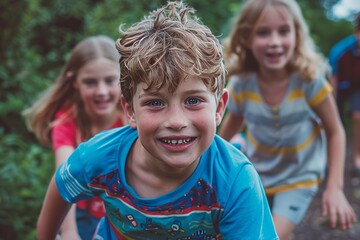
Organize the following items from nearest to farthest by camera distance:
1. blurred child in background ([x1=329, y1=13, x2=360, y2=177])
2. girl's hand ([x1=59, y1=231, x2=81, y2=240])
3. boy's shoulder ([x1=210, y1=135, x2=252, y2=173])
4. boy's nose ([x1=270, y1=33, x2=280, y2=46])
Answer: boy's shoulder ([x1=210, y1=135, x2=252, y2=173]), girl's hand ([x1=59, y1=231, x2=81, y2=240]), boy's nose ([x1=270, y1=33, x2=280, y2=46]), blurred child in background ([x1=329, y1=13, x2=360, y2=177])

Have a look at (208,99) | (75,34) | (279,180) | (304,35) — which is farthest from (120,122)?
(75,34)

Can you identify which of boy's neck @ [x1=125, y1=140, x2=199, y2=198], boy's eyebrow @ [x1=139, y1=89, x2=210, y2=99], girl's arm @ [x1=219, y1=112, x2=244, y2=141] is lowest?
boy's neck @ [x1=125, y1=140, x2=199, y2=198]

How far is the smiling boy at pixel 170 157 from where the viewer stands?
222 cm

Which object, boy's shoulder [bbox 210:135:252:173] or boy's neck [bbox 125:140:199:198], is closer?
boy's shoulder [bbox 210:135:252:173]

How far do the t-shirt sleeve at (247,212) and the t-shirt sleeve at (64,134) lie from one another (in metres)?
1.59

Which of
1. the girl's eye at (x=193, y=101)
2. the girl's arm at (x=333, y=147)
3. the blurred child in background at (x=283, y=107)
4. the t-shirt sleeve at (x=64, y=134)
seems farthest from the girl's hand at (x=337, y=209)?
the t-shirt sleeve at (x=64, y=134)

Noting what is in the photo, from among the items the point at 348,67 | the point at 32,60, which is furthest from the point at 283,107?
the point at 348,67

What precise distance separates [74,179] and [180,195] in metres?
0.46

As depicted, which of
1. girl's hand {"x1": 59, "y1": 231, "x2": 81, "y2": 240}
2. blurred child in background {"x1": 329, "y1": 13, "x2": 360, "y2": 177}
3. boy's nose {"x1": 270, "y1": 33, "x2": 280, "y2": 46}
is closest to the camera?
girl's hand {"x1": 59, "y1": 231, "x2": 81, "y2": 240}

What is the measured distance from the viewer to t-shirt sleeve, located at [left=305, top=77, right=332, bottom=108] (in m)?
3.90

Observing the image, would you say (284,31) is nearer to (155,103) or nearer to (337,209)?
(337,209)

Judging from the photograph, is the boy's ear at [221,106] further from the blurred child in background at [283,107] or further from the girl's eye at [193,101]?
the blurred child in background at [283,107]

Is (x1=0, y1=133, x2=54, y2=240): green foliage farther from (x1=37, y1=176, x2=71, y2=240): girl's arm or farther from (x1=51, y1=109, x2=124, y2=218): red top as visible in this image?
(x1=37, y1=176, x2=71, y2=240): girl's arm

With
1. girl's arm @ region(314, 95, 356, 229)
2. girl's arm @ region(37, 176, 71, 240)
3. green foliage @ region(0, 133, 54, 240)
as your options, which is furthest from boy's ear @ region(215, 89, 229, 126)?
green foliage @ region(0, 133, 54, 240)
